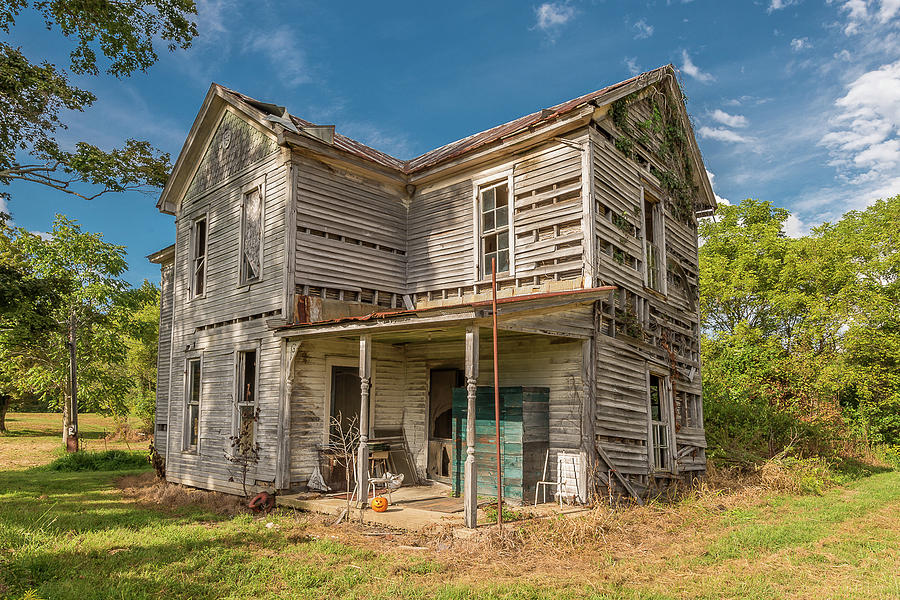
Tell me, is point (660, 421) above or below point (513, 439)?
above

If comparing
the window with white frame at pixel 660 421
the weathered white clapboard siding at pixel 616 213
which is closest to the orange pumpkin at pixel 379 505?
the weathered white clapboard siding at pixel 616 213

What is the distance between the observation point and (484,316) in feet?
26.4

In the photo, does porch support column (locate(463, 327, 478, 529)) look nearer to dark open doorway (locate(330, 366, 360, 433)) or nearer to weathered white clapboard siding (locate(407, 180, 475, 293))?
weathered white clapboard siding (locate(407, 180, 475, 293))

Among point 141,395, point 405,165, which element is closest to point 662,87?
point 405,165

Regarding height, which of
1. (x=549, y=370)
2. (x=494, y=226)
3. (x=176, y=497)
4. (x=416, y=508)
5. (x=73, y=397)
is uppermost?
(x=494, y=226)

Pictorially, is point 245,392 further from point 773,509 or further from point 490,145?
point 773,509

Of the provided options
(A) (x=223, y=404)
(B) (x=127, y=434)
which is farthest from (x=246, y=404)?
(B) (x=127, y=434)

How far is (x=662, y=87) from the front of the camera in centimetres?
1373

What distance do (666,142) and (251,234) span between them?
31.2 ft

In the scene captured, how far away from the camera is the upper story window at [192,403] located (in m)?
14.3

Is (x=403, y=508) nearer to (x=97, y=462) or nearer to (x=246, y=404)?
(x=246, y=404)

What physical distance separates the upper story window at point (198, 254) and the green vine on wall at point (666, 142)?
9.97 meters

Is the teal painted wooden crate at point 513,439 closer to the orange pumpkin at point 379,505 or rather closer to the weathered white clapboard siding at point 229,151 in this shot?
the orange pumpkin at point 379,505

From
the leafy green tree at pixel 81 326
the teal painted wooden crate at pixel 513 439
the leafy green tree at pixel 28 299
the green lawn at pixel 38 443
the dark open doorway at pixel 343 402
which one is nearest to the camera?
the teal painted wooden crate at pixel 513 439
